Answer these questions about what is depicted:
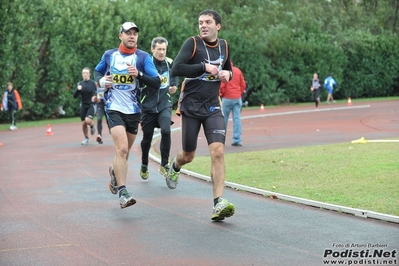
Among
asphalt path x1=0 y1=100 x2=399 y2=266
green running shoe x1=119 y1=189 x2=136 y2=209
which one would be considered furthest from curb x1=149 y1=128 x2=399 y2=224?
green running shoe x1=119 y1=189 x2=136 y2=209

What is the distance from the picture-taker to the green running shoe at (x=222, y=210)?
869cm

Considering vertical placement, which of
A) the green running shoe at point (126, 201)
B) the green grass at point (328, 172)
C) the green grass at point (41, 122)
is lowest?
the green grass at point (41, 122)

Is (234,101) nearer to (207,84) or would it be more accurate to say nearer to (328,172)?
(328,172)

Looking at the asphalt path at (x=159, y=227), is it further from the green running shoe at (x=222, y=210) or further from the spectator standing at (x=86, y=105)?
the spectator standing at (x=86, y=105)

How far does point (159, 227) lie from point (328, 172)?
473 centimetres

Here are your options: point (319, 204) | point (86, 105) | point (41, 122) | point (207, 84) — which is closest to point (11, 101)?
point (41, 122)

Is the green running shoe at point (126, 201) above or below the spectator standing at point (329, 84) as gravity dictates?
above

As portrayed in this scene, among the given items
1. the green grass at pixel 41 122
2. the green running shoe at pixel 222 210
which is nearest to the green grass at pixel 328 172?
the green running shoe at pixel 222 210

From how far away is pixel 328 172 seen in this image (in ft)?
41.8

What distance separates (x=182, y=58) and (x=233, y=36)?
112 feet

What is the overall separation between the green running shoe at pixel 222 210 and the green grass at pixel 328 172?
5.59 feet

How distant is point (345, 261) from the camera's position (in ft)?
22.0

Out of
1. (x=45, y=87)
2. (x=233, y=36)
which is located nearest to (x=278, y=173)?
(x=45, y=87)

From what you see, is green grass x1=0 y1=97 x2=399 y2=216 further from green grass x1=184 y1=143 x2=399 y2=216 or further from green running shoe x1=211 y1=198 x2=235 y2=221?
green running shoe x1=211 y1=198 x2=235 y2=221
